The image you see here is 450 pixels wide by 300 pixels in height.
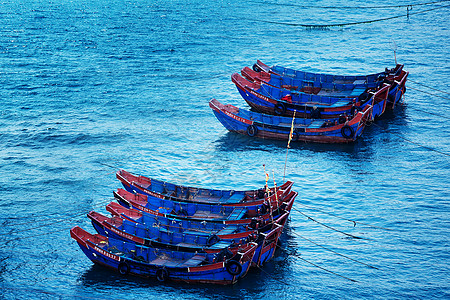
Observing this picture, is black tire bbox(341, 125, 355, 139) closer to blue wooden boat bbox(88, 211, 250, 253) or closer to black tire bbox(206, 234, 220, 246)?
blue wooden boat bbox(88, 211, 250, 253)

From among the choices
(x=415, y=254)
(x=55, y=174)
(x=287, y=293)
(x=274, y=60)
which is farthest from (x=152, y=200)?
(x=274, y=60)

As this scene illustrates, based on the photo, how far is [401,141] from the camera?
53.3 m

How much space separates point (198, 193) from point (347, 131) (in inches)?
718

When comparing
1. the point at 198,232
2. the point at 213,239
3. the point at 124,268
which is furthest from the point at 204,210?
the point at 124,268

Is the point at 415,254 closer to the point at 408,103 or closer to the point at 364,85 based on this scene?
the point at 364,85

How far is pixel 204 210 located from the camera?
1490 inches

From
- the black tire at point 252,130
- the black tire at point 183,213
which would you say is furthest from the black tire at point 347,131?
the black tire at point 183,213

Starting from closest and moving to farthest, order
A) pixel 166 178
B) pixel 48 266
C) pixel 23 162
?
pixel 48 266 → pixel 166 178 → pixel 23 162

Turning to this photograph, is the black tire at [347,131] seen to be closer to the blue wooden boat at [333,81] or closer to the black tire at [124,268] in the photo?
the blue wooden boat at [333,81]

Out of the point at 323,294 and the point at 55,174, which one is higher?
the point at 55,174

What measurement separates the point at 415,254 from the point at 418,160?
15120mm

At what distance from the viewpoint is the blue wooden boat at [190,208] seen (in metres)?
36.9

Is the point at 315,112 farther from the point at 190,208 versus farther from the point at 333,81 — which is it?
the point at 190,208

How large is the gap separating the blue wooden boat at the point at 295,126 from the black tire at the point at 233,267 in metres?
22.9
